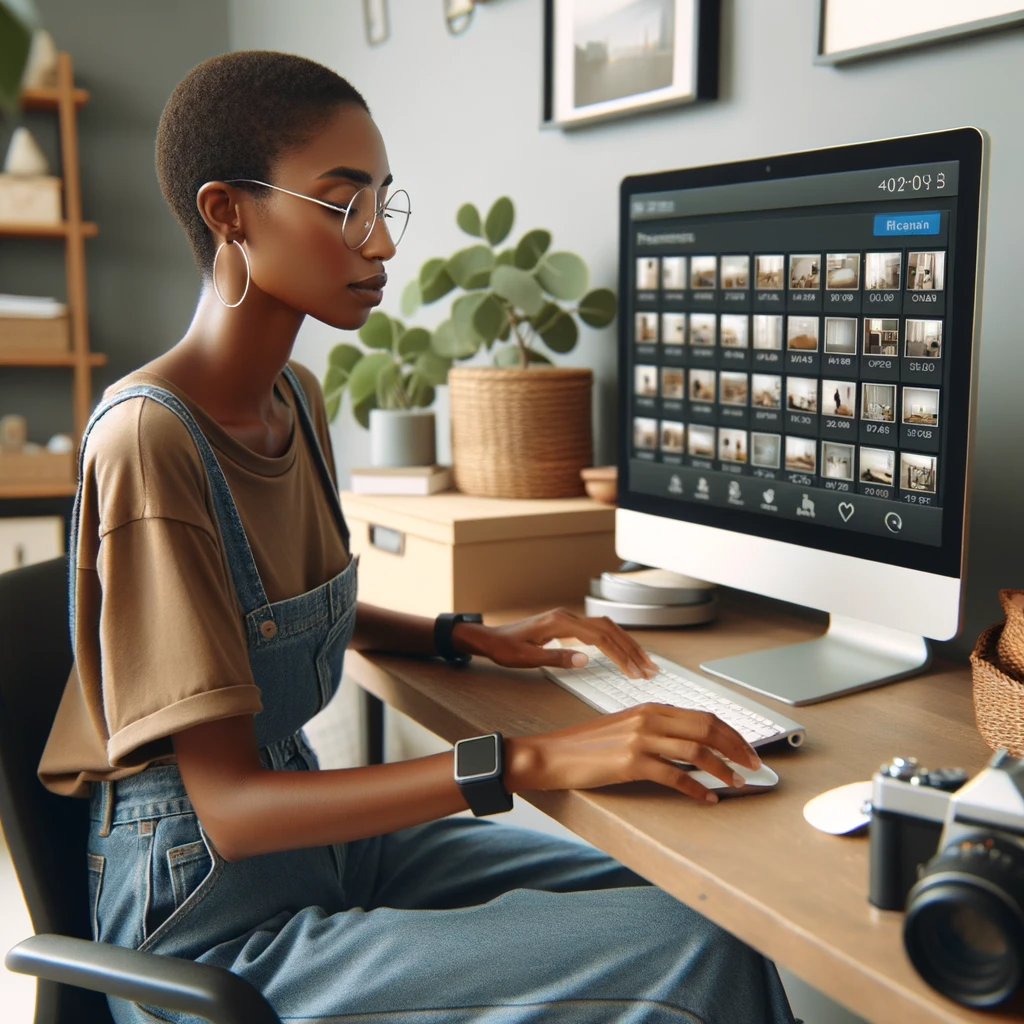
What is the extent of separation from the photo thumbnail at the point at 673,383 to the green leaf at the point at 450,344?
445mm

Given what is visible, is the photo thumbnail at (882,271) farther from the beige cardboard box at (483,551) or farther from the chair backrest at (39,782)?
the chair backrest at (39,782)

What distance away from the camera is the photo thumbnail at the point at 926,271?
3.45 feet

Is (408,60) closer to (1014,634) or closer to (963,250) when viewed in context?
(963,250)

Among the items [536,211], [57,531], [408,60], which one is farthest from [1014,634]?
[57,531]

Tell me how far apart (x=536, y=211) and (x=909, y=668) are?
120 cm

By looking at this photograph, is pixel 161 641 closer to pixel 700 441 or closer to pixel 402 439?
pixel 700 441

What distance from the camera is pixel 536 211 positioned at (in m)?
2.08

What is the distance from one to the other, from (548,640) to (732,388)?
36 cm

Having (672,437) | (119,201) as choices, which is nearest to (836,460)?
(672,437)

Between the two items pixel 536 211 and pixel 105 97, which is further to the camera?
pixel 105 97

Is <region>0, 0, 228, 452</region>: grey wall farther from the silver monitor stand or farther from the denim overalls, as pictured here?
the silver monitor stand

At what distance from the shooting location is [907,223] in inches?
42.6

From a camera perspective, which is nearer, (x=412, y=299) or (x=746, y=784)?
(x=746, y=784)

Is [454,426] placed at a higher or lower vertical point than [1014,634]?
higher
